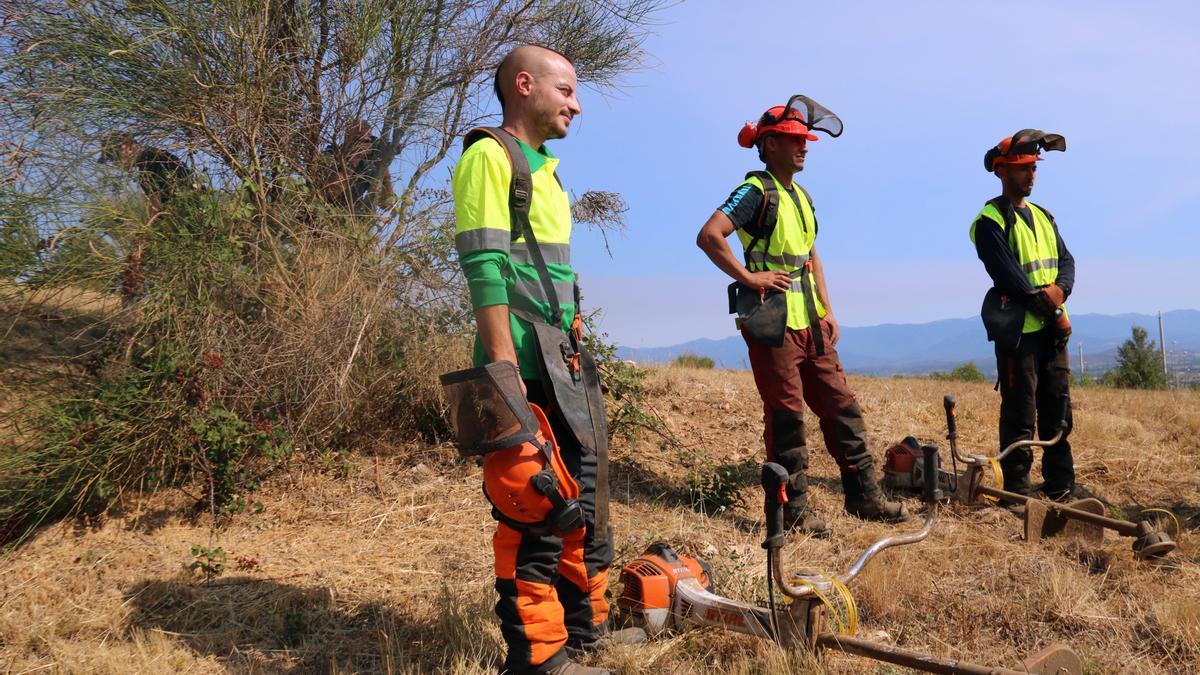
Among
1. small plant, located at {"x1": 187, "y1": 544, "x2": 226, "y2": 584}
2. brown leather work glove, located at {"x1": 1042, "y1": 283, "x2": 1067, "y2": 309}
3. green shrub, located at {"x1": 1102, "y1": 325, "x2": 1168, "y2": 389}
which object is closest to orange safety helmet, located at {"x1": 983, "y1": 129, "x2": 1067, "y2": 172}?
brown leather work glove, located at {"x1": 1042, "y1": 283, "x2": 1067, "y2": 309}

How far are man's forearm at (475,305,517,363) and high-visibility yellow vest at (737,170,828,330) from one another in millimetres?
2583

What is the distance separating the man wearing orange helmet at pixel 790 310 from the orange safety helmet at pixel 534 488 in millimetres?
2404

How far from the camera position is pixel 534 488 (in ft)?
8.65

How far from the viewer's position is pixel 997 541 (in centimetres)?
459

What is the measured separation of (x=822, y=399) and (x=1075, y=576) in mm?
1661

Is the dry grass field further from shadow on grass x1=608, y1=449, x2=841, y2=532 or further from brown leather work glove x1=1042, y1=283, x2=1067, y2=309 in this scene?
brown leather work glove x1=1042, y1=283, x2=1067, y2=309

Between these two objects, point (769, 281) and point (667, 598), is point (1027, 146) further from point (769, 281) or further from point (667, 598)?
point (667, 598)

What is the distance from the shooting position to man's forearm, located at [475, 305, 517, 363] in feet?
9.00

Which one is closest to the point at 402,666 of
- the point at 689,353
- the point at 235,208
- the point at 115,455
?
the point at 115,455

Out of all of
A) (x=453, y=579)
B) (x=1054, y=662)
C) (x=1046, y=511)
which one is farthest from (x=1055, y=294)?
(x=453, y=579)

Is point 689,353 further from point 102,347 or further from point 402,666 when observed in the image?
point 402,666

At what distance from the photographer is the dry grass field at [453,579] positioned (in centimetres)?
329

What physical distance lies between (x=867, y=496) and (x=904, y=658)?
8.47 feet

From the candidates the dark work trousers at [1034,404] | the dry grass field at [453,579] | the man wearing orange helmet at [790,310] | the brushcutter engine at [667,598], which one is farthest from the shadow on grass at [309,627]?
the dark work trousers at [1034,404]
